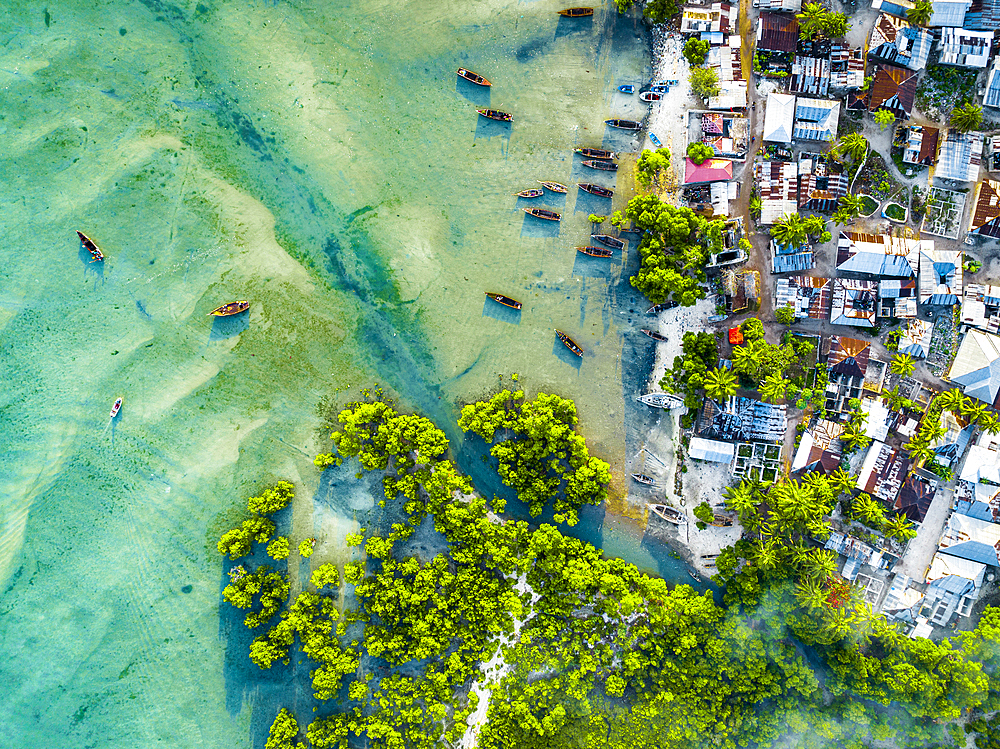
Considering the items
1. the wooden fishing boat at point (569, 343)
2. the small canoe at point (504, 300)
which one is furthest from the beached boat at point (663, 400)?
the small canoe at point (504, 300)

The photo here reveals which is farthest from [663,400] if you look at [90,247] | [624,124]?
[90,247]

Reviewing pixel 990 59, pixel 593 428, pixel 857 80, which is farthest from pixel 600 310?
pixel 990 59

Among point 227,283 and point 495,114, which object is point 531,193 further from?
point 227,283

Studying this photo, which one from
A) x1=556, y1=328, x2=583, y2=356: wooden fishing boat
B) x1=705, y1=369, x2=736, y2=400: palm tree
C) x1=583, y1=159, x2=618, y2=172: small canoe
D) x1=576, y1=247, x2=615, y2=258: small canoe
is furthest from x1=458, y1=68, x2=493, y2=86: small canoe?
x1=705, y1=369, x2=736, y2=400: palm tree

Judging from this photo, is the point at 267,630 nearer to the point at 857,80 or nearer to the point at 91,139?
the point at 91,139

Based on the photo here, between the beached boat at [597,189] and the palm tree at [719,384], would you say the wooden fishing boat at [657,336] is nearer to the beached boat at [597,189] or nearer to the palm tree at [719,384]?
the palm tree at [719,384]

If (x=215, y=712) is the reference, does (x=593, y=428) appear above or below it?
above
